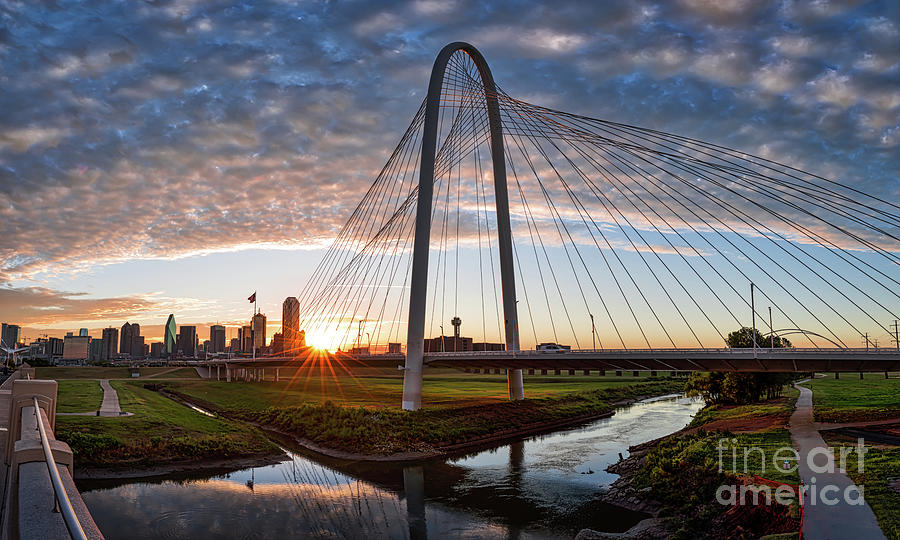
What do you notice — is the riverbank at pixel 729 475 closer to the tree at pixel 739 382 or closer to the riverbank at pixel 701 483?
the riverbank at pixel 701 483

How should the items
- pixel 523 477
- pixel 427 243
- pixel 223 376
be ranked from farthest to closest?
pixel 223 376, pixel 427 243, pixel 523 477

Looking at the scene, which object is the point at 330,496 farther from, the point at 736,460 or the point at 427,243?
the point at 427,243

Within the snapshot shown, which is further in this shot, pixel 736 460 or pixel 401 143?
pixel 401 143

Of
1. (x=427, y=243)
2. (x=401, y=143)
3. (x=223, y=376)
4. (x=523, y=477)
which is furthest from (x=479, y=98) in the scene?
(x=223, y=376)

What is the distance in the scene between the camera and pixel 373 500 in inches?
1141

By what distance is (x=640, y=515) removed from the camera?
2556 centimetres

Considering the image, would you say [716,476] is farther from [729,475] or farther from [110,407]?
[110,407]

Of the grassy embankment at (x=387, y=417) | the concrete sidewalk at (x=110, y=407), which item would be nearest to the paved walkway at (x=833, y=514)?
the grassy embankment at (x=387, y=417)

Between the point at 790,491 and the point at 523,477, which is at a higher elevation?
the point at 790,491

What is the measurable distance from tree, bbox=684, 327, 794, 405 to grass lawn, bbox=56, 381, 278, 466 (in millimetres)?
40482

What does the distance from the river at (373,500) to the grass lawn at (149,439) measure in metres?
2.90

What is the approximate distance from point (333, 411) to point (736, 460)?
112ft

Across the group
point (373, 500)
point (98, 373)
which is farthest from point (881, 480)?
point (98, 373)

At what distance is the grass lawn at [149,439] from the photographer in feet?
109
